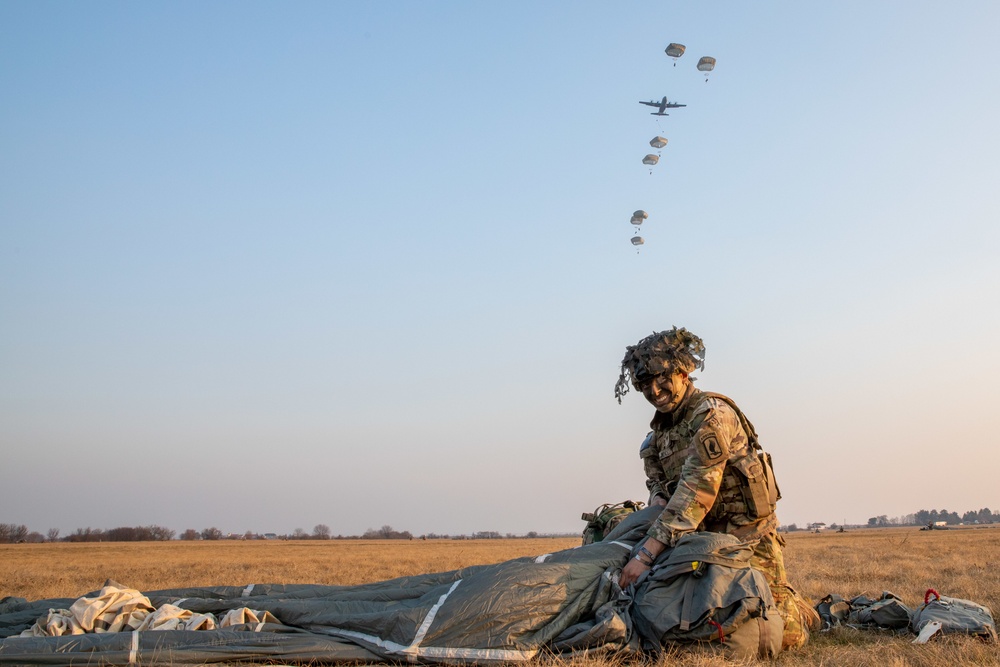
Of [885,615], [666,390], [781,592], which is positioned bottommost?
[885,615]

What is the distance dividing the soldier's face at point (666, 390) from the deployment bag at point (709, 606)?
4.73ft

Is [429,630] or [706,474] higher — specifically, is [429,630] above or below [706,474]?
below

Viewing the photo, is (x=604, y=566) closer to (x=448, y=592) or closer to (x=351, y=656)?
(x=448, y=592)

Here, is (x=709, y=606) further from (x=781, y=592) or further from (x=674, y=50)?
(x=674, y=50)

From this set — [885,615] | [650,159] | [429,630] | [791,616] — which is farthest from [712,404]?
[650,159]

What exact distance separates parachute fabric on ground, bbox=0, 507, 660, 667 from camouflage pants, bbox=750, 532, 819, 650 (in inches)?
44.6

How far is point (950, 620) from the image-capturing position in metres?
6.07

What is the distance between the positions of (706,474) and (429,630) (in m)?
2.43

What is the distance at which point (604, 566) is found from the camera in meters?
5.83

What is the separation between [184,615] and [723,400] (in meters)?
4.50

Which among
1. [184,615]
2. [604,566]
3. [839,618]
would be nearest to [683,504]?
[604,566]

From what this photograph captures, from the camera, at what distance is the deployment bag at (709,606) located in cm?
507

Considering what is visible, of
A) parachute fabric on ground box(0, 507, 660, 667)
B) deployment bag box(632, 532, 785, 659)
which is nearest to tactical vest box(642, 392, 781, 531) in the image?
deployment bag box(632, 532, 785, 659)

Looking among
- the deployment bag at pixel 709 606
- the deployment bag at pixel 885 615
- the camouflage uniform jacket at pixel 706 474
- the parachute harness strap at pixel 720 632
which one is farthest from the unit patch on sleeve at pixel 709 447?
the deployment bag at pixel 885 615
